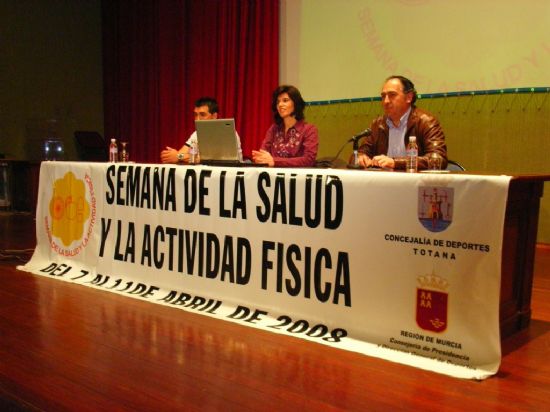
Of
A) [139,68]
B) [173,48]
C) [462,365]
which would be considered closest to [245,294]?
[462,365]

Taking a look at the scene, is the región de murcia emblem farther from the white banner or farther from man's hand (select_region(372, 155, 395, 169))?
man's hand (select_region(372, 155, 395, 169))

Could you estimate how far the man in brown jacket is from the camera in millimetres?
2861

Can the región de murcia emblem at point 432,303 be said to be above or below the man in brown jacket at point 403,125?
below

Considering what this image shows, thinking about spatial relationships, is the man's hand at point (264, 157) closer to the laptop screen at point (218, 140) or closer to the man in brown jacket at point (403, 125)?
the laptop screen at point (218, 140)

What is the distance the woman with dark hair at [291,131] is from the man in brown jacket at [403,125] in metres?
0.41

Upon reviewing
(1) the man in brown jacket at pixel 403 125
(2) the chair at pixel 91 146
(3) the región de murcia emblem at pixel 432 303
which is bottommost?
(3) the región de murcia emblem at pixel 432 303

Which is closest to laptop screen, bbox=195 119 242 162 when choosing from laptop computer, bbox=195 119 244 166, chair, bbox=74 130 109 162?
laptop computer, bbox=195 119 244 166

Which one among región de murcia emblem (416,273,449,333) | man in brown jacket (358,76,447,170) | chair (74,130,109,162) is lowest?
región de murcia emblem (416,273,449,333)

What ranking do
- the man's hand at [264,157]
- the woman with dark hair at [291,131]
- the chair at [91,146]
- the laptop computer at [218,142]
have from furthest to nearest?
1. the chair at [91,146]
2. the woman with dark hair at [291,131]
3. the man's hand at [264,157]
4. the laptop computer at [218,142]

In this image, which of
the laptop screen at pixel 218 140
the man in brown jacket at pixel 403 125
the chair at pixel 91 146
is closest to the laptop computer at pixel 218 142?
the laptop screen at pixel 218 140

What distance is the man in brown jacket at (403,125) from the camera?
9.39 ft

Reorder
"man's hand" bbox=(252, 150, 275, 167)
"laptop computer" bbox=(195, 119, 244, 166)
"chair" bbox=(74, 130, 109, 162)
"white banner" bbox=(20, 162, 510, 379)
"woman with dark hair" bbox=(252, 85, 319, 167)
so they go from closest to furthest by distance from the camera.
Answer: "white banner" bbox=(20, 162, 510, 379)
"laptop computer" bbox=(195, 119, 244, 166)
"man's hand" bbox=(252, 150, 275, 167)
"woman with dark hair" bbox=(252, 85, 319, 167)
"chair" bbox=(74, 130, 109, 162)

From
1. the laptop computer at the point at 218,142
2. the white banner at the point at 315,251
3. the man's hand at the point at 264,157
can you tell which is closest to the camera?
the white banner at the point at 315,251

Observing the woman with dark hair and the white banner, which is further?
the woman with dark hair
